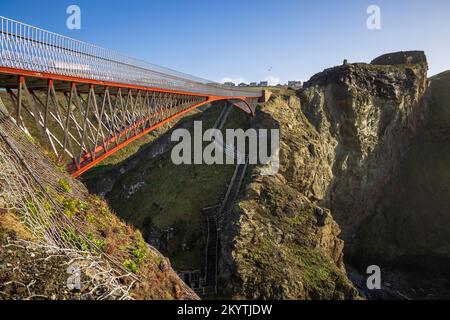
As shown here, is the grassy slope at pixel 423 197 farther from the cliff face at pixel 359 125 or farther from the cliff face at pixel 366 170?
the cliff face at pixel 359 125

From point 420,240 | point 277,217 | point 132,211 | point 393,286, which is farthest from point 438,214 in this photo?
point 132,211

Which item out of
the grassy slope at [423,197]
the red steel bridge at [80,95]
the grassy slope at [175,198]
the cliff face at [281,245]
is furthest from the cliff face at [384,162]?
the red steel bridge at [80,95]

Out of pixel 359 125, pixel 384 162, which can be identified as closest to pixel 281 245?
pixel 359 125

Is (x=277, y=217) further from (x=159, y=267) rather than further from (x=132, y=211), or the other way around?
(x=159, y=267)

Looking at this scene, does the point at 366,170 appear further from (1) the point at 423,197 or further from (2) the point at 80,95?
(2) the point at 80,95

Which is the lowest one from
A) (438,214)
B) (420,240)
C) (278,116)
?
(420,240)

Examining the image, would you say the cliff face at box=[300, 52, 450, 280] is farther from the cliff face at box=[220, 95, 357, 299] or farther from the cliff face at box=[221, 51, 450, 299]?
the cliff face at box=[220, 95, 357, 299]

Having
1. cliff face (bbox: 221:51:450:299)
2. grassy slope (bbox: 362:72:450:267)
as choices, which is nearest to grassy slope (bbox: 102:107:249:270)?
cliff face (bbox: 221:51:450:299)

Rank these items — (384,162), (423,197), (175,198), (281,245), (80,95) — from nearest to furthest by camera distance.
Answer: (80,95), (281,245), (175,198), (384,162), (423,197)
